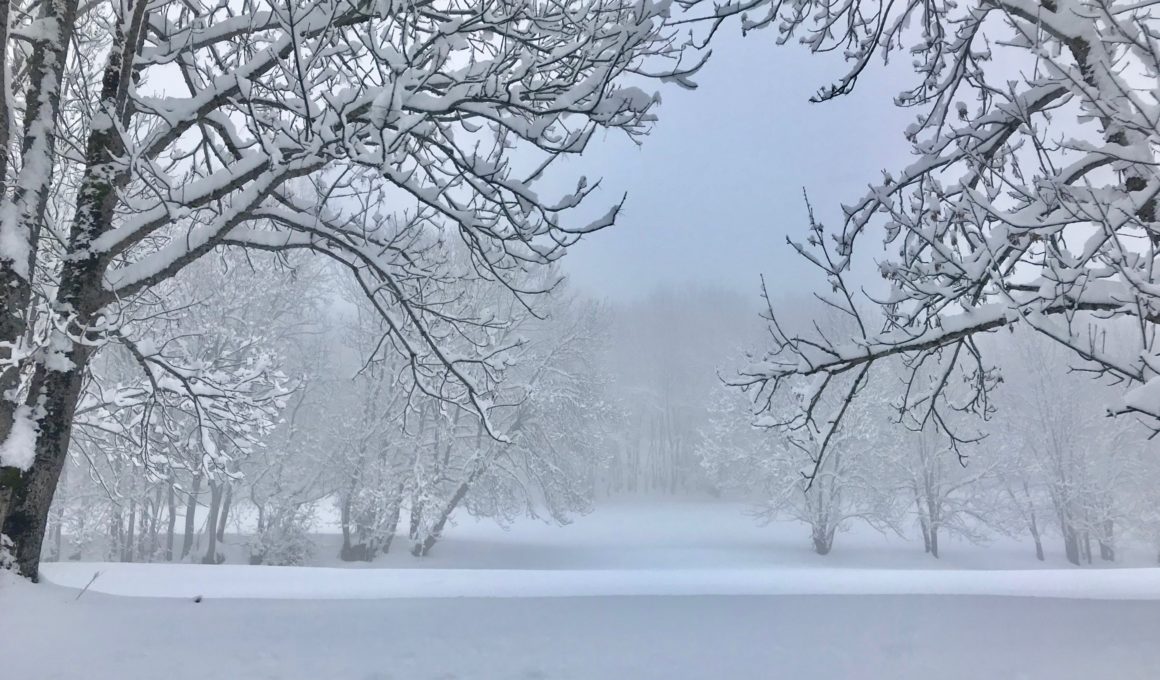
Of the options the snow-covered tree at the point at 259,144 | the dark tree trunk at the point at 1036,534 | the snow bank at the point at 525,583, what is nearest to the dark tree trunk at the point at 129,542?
the snow bank at the point at 525,583

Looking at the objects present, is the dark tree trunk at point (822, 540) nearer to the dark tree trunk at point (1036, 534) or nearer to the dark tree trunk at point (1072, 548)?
the dark tree trunk at point (1036, 534)

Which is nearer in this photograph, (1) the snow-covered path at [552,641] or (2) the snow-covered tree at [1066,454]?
(1) the snow-covered path at [552,641]

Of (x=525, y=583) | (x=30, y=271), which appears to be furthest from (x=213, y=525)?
(x=30, y=271)

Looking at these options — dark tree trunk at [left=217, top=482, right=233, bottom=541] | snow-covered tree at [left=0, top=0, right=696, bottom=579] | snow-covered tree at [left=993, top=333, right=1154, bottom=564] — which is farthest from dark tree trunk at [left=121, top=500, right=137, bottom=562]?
snow-covered tree at [left=993, top=333, right=1154, bottom=564]

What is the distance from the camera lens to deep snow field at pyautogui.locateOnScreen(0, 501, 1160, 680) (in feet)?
12.2

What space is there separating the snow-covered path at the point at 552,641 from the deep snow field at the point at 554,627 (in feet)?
0.05

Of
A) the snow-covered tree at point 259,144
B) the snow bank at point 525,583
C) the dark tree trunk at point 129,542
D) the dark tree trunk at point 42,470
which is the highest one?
the snow-covered tree at point 259,144

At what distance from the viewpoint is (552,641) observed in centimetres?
432

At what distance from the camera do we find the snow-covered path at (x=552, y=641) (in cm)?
364

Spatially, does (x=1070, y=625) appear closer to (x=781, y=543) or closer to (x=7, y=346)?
(x=7, y=346)

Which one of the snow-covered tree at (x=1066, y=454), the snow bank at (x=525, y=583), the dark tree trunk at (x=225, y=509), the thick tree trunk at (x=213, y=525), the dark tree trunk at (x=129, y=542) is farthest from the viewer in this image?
the snow-covered tree at (x=1066, y=454)

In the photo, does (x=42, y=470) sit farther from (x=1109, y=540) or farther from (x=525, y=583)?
(x=1109, y=540)

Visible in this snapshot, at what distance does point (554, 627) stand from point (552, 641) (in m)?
0.36

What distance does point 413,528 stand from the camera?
65.7 feet
